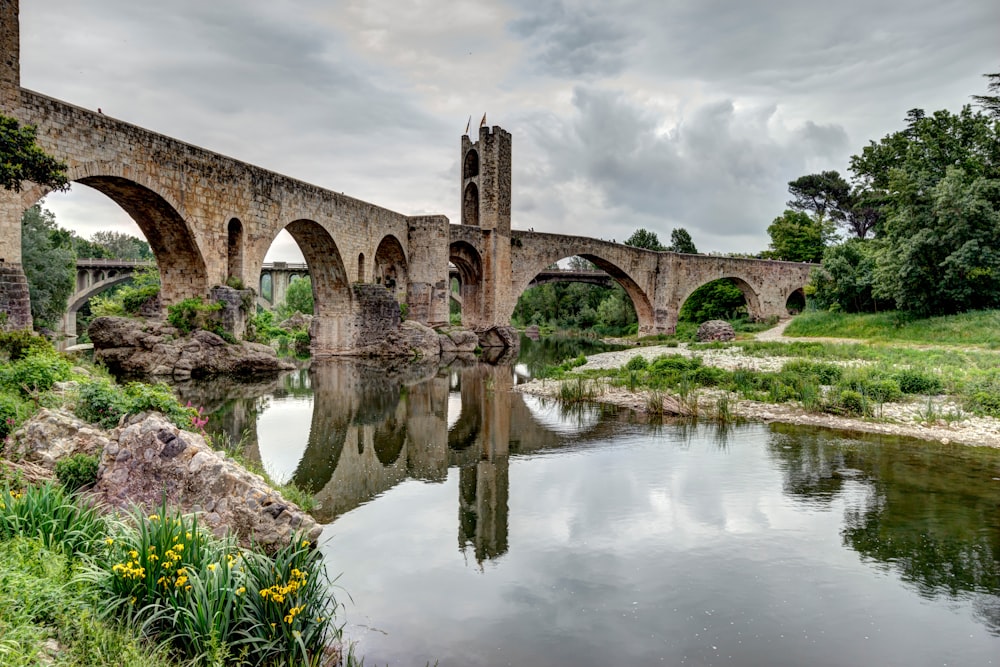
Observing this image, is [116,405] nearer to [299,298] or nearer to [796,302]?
[299,298]

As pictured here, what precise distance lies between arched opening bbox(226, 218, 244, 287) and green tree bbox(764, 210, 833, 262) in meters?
44.2

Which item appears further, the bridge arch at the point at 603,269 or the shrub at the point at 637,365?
the bridge arch at the point at 603,269

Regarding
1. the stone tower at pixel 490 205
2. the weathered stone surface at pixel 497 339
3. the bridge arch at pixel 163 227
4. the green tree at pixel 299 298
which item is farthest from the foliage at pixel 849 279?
the green tree at pixel 299 298

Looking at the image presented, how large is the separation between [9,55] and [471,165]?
24606 mm

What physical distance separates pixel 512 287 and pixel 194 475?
31016 mm

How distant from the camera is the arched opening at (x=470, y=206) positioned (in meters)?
35.2

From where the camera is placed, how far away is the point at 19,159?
8.12 meters

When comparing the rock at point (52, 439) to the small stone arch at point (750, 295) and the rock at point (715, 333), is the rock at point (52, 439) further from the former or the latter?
the small stone arch at point (750, 295)

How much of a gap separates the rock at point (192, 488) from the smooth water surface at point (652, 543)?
767 mm

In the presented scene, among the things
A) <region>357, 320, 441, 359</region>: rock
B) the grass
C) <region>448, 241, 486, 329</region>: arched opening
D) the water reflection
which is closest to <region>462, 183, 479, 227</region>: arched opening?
<region>448, 241, 486, 329</region>: arched opening

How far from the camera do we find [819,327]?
101 feet

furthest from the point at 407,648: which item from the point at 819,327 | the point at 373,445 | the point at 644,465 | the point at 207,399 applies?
the point at 819,327

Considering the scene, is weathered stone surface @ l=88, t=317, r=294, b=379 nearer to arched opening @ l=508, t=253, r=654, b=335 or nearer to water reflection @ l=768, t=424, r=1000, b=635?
water reflection @ l=768, t=424, r=1000, b=635

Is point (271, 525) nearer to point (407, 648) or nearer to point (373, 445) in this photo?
point (407, 648)
